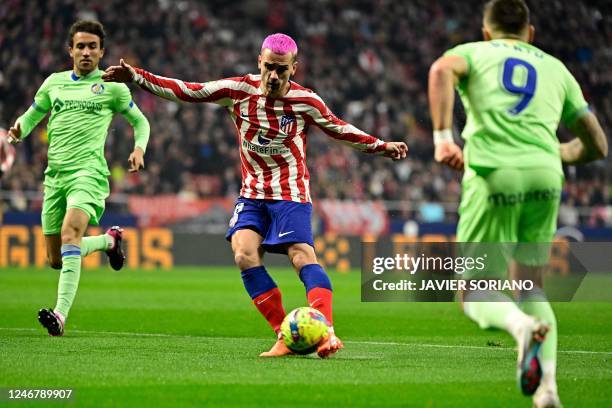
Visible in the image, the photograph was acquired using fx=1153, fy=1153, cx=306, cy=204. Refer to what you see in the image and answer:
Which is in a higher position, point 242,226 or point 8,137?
point 8,137

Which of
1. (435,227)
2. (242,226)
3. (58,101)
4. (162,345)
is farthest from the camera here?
(435,227)

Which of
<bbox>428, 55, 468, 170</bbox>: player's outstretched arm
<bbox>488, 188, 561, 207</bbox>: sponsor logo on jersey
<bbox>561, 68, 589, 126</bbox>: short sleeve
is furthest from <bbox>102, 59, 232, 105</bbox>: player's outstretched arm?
<bbox>488, 188, 561, 207</bbox>: sponsor logo on jersey

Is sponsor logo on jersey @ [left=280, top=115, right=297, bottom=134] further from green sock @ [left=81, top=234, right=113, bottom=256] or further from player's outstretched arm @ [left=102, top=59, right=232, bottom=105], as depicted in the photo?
green sock @ [left=81, top=234, right=113, bottom=256]

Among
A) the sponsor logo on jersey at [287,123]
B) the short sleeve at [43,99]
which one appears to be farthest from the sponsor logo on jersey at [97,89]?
the sponsor logo on jersey at [287,123]

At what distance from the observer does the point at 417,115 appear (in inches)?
1179

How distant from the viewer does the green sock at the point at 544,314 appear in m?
5.48

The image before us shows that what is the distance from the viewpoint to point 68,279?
9664 mm

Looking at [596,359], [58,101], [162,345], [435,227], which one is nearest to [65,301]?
[162,345]

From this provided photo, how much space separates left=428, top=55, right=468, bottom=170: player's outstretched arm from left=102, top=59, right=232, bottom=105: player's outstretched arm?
2924mm

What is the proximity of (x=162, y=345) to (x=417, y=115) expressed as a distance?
21749 mm

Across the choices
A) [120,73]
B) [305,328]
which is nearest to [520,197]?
[305,328]

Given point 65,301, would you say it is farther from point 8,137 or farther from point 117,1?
point 117,1

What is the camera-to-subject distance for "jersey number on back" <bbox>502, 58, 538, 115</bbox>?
5.60 m

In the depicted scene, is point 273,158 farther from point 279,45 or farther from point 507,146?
point 507,146
